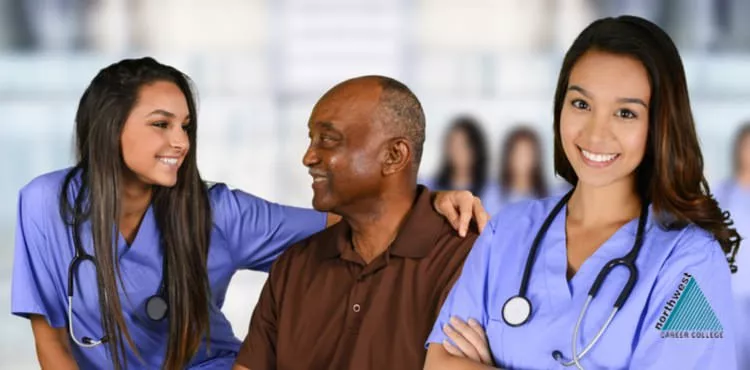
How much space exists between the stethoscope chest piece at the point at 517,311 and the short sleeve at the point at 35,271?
0.95m

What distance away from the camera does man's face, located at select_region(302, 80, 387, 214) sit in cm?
192

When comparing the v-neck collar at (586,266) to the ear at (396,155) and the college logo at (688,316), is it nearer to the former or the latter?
the college logo at (688,316)

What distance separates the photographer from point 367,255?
1996 millimetres

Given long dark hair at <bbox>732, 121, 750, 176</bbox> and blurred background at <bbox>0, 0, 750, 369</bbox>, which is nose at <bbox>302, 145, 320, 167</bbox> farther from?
blurred background at <bbox>0, 0, 750, 369</bbox>

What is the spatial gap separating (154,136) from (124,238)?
0.23 meters

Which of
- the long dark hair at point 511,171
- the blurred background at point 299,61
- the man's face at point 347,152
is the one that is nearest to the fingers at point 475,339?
the man's face at point 347,152

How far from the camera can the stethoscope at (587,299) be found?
1.56m

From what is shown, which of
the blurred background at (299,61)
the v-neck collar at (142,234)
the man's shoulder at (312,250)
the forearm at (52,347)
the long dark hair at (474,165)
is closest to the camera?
the man's shoulder at (312,250)

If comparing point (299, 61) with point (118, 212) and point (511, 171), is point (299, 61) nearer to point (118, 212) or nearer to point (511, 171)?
point (511, 171)

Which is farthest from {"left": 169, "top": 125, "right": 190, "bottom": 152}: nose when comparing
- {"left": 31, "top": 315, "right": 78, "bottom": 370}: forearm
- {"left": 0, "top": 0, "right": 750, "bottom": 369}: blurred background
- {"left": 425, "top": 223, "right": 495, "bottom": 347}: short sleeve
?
{"left": 0, "top": 0, "right": 750, "bottom": 369}: blurred background

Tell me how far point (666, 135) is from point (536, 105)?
4701 mm

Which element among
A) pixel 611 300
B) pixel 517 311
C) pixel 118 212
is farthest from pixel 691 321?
pixel 118 212

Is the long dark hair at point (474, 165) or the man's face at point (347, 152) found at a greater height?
the man's face at point (347, 152)

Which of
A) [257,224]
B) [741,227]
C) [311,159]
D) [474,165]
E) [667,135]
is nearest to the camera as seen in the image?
[667,135]
